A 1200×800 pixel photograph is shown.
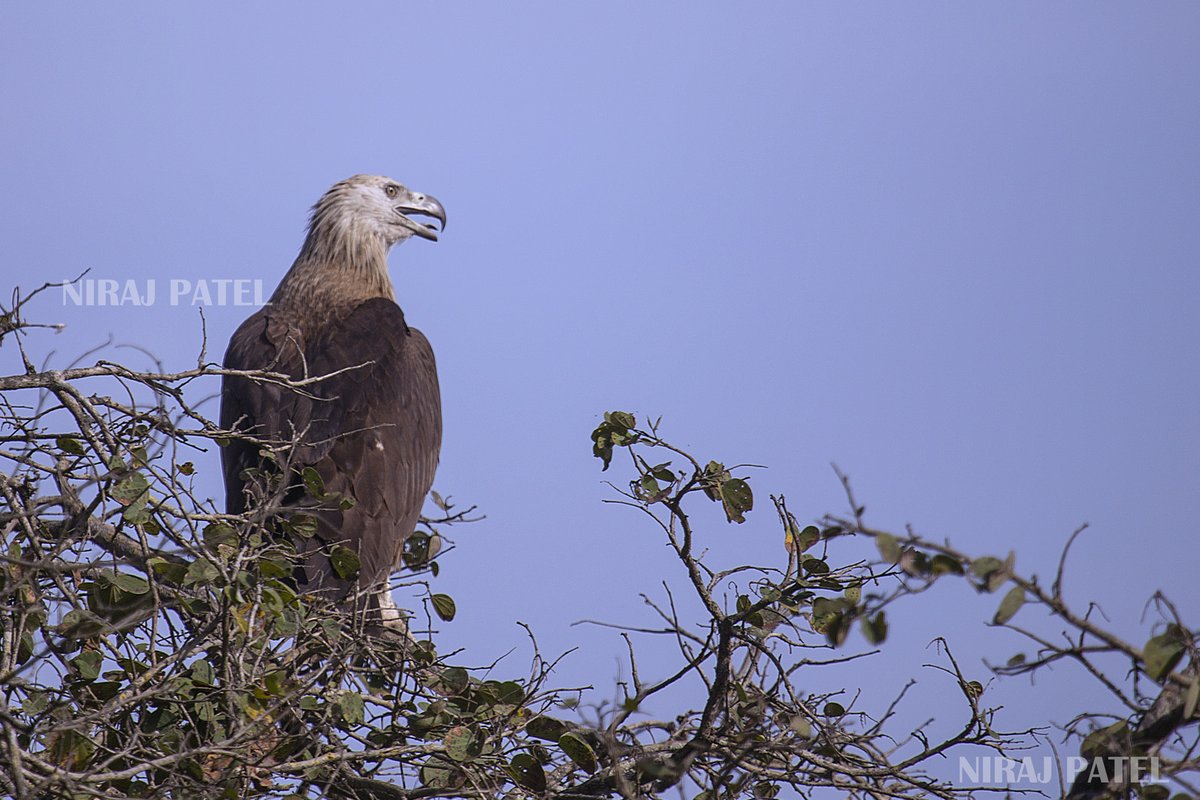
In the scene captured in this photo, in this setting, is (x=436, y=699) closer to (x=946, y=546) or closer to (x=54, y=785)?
(x=54, y=785)

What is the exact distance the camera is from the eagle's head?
7.45m

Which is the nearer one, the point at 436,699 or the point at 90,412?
the point at 90,412

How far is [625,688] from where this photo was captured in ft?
10.4

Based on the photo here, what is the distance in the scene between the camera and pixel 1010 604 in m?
1.89

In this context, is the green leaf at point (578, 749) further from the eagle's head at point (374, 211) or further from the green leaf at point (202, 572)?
the eagle's head at point (374, 211)

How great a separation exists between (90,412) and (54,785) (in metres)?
0.89

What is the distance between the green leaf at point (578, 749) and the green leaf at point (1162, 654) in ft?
5.77

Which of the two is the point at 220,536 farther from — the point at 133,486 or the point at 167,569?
the point at 133,486

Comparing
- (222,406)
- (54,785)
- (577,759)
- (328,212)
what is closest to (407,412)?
(222,406)

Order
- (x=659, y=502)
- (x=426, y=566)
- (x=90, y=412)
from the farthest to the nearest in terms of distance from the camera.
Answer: (x=426, y=566) → (x=659, y=502) → (x=90, y=412)

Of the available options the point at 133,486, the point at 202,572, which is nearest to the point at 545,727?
the point at 202,572

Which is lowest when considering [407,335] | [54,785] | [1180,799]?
[54,785]

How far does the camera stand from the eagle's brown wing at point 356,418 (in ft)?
17.0

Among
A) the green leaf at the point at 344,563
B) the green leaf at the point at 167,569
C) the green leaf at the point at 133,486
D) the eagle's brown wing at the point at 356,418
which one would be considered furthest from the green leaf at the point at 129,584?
the eagle's brown wing at the point at 356,418
